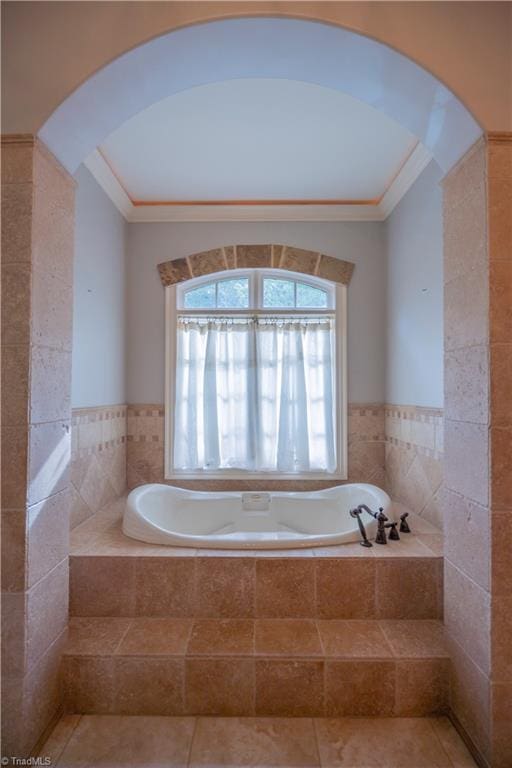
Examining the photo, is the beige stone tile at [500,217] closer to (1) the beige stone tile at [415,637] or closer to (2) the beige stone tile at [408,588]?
(2) the beige stone tile at [408,588]

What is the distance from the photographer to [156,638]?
5.56ft

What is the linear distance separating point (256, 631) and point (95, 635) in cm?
69

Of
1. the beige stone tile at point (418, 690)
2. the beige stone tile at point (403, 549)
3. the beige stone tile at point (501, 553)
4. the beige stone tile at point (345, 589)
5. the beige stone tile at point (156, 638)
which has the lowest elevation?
the beige stone tile at point (418, 690)

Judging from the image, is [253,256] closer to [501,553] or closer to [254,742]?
[501,553]

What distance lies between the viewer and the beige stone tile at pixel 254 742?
139 cm

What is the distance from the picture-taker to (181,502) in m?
2.77

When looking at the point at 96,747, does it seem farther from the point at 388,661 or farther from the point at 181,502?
the point at 181,502

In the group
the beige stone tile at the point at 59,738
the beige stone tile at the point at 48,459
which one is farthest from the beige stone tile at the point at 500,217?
the beige stone tile at the point at 59,738

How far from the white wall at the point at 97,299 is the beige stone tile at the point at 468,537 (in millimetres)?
2041

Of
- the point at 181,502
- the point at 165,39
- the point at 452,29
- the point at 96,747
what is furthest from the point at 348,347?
the point at 96,747

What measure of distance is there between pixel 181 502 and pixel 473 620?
73.5 inches

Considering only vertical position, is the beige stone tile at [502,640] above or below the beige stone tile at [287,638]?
above

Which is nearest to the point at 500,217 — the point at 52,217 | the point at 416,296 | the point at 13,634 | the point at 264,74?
the point at 264,74

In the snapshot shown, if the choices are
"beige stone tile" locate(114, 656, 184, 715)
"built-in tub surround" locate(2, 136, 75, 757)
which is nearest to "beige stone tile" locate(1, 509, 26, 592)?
"built-in tub surround" locate(2, 136, 75, 757)
